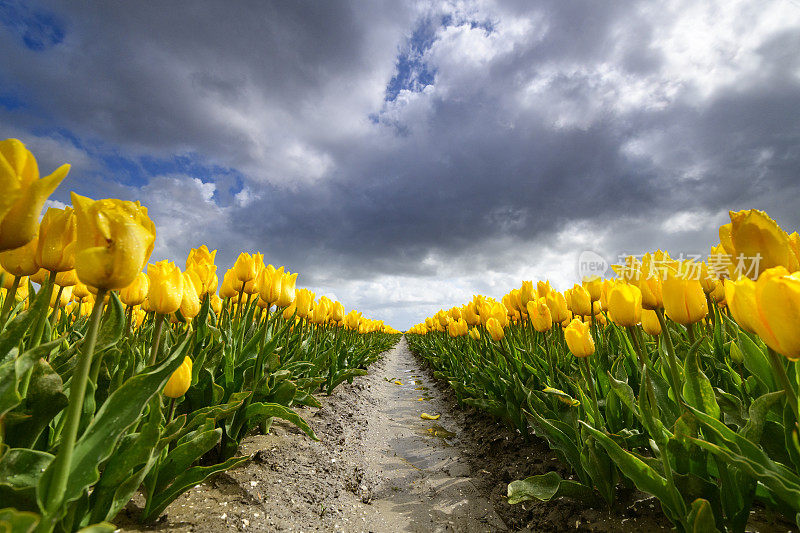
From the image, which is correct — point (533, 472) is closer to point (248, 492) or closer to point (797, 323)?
point (248, 492)

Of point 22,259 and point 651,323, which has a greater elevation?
point 22,259

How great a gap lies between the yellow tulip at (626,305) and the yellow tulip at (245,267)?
2.90 m

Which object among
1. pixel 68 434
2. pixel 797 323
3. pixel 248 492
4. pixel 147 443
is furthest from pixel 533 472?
pixel 68 434

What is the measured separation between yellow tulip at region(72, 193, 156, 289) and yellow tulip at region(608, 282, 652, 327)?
7.60 ft

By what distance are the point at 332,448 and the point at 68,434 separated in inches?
133

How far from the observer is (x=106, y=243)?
117 cm

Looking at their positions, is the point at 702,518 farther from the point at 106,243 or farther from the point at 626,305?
the point at 106,243

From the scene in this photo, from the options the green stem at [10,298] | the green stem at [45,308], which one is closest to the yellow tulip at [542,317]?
the green stem at [45,308]

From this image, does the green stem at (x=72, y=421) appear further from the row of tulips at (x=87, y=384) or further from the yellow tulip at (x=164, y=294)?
the yellow tulip at (x=164, y=294)

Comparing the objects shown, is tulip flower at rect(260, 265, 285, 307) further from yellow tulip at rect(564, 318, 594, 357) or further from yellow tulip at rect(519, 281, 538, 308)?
yellow tulip at rect(519, 281, 538, 308)

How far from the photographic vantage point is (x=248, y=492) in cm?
252

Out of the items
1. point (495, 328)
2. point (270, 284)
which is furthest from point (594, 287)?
point (270, 284)

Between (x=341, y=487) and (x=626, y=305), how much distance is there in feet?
8.71

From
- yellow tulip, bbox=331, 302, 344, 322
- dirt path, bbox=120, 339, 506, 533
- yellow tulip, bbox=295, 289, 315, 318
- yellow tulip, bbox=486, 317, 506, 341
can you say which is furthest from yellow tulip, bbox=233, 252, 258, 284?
yellow tulip, bbox=331, 302, 344, 322
